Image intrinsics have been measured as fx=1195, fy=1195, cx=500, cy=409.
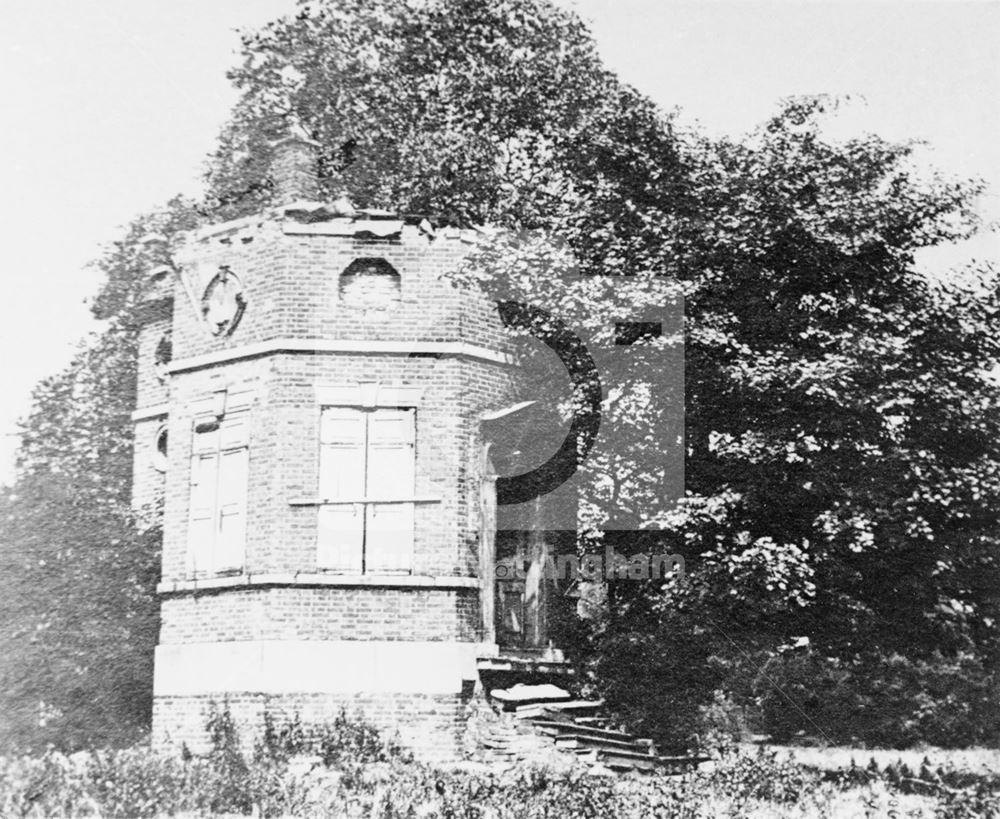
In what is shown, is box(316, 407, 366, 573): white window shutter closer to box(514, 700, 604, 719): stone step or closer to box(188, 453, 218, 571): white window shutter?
box(188, 453, 218, 571): white window shutter

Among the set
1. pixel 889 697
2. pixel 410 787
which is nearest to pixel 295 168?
pixel 410 787

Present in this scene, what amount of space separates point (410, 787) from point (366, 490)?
3.77 metres

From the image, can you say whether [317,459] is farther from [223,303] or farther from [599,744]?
[599,744]

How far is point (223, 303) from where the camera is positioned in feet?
49.9

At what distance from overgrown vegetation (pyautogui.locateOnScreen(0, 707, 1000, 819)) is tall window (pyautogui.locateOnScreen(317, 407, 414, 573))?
1946 mm

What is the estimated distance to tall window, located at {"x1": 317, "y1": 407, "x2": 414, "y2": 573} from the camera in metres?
14.0

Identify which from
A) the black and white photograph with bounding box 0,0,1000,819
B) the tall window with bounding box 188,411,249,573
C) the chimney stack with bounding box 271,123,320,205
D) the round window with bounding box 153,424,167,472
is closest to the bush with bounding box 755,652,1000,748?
the black and white photograph with bounding box 0,0,1000,819

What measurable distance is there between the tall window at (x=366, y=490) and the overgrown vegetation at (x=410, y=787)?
1946 mm

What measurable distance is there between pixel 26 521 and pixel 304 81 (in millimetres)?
9757

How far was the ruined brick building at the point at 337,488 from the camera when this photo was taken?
13719 mm

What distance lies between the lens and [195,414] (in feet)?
49.8

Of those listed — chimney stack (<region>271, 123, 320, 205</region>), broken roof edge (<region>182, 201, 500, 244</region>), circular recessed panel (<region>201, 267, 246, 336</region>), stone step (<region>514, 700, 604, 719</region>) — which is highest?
chimney stack (<region>271, 123, 320, 205</region>)

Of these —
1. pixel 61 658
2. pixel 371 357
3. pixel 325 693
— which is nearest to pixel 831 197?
pixel 371 357

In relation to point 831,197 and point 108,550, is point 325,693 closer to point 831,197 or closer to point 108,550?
point 108,550
